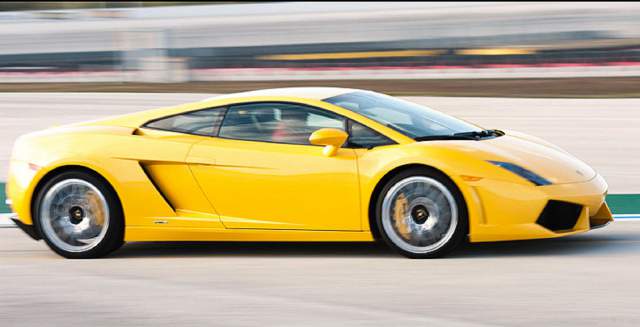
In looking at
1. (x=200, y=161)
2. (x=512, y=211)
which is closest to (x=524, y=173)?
Result: (x=512, y=211)

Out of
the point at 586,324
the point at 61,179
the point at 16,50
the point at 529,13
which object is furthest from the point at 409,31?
the point at 586,324

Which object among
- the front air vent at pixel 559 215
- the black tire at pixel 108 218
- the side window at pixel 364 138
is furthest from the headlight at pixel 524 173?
the black tire at pixel 108 218

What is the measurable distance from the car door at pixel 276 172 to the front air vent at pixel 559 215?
108 centimetres

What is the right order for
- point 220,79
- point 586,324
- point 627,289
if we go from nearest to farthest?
point 586,324 < point 627,289 < point 220,79

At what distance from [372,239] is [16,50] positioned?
15.4m

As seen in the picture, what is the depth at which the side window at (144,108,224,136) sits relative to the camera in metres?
7.07

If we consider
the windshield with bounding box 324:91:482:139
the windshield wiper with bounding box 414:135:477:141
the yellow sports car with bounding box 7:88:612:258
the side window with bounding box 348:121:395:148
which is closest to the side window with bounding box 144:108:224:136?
the yellow sports car with bounding box 7:88:612:258

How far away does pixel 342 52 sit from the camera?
20609 mm

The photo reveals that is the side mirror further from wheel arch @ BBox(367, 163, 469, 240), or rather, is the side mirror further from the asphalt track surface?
the asphalt track surface

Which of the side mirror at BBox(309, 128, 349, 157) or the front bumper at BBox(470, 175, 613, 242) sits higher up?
the side mirror at BBox(309, 128, 349, 157)

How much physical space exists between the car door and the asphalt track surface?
0.84 feet

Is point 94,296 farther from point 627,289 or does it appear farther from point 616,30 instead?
point 616,30

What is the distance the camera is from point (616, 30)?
69.7ft

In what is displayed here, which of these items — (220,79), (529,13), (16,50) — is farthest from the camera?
(529,13)
